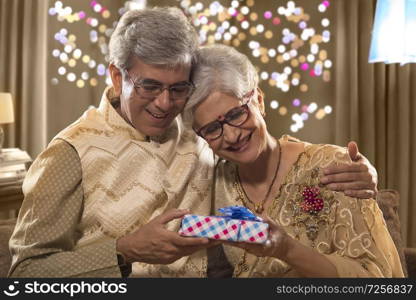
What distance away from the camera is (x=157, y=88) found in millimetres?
1838

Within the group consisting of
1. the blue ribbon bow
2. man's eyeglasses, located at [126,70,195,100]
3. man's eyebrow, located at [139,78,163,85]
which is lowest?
the blue ribbon bow

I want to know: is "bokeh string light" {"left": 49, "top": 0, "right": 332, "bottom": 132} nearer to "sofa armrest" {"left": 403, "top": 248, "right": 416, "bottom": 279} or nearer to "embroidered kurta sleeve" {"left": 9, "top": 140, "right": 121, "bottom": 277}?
"sofa armrest" {"left": 403, "top": 248, "right": 416, "bottom": 279}

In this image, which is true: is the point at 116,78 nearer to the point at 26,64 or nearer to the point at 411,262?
the point at 411,262

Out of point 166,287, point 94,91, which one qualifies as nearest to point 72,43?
point 94,91

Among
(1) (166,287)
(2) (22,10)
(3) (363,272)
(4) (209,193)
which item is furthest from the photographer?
(2) (22,10)

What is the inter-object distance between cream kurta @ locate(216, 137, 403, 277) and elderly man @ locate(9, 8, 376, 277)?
6 centimetres

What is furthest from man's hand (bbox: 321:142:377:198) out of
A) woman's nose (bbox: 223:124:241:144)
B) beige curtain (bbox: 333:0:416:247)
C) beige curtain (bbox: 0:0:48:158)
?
beige curtain (bbox: 0:0:48:158)

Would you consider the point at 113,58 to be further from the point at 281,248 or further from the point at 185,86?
the point at 281,248

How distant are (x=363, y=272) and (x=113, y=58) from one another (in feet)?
3.09

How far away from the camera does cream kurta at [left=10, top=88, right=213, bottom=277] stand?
1.74 m

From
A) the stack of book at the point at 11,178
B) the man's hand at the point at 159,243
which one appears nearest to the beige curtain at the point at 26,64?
the stack of book at the point at 11,178

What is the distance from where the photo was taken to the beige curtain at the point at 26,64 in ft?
16.1

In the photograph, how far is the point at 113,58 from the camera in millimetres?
1895

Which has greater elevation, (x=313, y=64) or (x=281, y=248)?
(x=313, y=64)
